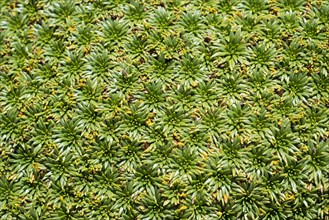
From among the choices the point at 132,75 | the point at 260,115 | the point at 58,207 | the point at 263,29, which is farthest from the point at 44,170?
the point at 263,29

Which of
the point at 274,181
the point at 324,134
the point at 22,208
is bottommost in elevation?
the point at 22,208

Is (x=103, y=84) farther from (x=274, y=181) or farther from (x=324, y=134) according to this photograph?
(x=324, y=134)

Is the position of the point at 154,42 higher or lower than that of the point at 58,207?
higher

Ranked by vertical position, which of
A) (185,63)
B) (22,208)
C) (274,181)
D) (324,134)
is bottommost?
(22,208)

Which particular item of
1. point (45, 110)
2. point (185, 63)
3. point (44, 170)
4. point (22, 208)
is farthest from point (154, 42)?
point (22, 208)

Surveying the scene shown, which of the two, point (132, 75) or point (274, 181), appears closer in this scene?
point (274, 181)

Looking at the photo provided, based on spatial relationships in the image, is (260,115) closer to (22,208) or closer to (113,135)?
(113,135)
